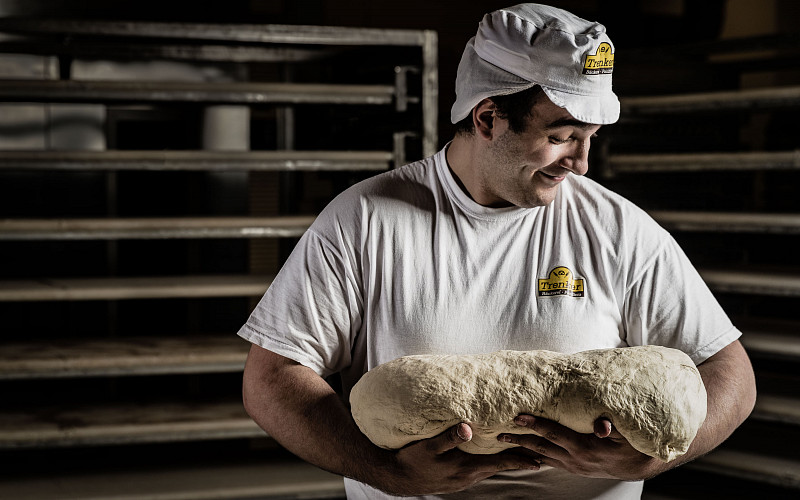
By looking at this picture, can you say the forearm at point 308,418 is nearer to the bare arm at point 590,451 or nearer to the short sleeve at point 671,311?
the bare arm at point 590,451

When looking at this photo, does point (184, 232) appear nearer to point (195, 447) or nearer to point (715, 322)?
point (195, 447)

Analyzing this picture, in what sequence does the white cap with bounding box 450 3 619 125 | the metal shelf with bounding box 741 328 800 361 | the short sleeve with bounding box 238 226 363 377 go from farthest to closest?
the metal shelf with bounding box 741 328 800 361
the short sleeve with bounding box 238 226 363 377
the white cap with bounding box 450 3 619 125

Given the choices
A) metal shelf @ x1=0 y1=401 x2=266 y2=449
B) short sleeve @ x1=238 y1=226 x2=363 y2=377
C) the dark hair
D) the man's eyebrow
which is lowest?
metal shelf @ x1=0 y1=401 x2=266 y2=449

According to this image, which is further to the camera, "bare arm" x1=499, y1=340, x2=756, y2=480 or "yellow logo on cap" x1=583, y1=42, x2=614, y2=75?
"yellow logo on cap" x1=583, y1=42, x2=614, y2=75

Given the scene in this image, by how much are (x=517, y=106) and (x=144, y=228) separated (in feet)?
3.76

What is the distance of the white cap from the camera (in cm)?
129

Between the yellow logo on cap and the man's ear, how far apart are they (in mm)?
160

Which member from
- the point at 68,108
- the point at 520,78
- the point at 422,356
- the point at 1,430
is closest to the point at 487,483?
the point at 422,356

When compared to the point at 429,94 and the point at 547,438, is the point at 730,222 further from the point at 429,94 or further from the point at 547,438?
the point at 547,438

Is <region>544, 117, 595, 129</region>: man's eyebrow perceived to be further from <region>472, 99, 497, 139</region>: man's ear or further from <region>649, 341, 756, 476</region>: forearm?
<region>649, 341, 756, 476</region>: forearm

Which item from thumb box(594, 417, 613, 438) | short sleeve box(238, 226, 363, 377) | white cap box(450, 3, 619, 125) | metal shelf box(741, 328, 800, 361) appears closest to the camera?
thumb box(594, 417, 613, 438)

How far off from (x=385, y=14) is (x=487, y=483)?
6.46 ft

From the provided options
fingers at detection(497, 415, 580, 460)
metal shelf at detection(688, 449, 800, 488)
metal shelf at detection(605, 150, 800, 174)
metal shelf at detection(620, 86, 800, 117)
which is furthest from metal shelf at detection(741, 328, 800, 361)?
fingers at detection(497, 415, 580, 460)

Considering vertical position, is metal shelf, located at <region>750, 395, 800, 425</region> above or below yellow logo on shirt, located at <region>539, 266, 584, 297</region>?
below
